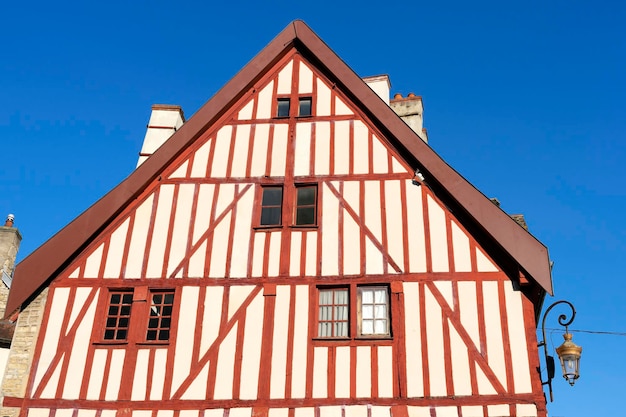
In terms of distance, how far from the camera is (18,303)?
455 inches

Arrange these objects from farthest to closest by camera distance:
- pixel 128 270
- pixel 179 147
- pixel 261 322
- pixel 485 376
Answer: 1. pixel 179 147
2. pixel 128 270
3. pixel 261 322
4. pixel 485 376

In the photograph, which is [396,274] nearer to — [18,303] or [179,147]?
[179,147]

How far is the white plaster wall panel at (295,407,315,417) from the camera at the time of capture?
10.3 metres

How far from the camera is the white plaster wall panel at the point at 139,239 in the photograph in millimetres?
11864

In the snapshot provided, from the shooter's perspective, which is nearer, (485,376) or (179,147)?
(485,376)

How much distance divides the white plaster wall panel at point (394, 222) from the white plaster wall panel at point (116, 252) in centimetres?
475

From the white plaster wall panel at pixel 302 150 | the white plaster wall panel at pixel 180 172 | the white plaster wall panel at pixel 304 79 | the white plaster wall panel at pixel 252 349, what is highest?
the white plaster wall panel at pixel 304 79

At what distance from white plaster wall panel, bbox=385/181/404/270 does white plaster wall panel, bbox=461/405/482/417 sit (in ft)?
8.12

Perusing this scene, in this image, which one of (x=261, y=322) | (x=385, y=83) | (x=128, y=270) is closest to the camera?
(x=261, y=322)

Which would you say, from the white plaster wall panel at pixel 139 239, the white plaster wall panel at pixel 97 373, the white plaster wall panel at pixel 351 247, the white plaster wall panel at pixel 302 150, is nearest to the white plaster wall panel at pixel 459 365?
the white plaster wall panel at pixel 351 247

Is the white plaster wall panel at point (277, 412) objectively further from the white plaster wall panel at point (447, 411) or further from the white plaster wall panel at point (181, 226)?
the white plaster wall panel at point (181, 226)

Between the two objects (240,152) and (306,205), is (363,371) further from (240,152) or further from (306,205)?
(240,152)

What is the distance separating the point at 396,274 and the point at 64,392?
19.0ft

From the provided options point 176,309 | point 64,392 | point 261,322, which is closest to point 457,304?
point 261,322
